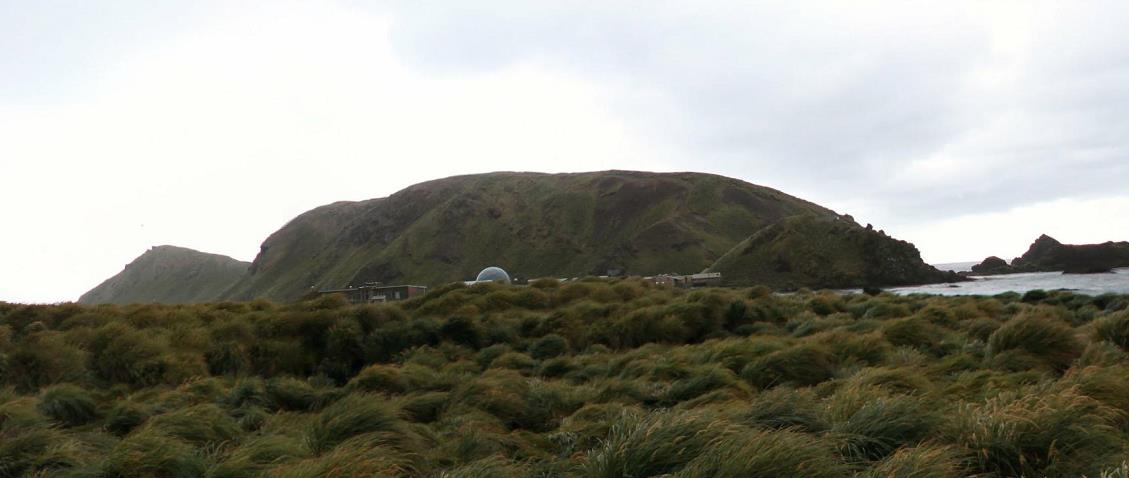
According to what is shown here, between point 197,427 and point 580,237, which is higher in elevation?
point 580,237

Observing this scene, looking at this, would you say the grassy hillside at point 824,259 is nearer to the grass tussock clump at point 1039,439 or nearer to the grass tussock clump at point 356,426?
the grass tussock clump at point 356,426

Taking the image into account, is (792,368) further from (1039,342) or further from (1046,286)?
(1046,286)

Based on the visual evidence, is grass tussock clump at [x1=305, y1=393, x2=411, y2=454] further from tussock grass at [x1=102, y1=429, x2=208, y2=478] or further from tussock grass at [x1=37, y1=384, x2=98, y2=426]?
tussock grass at [x1=37, y1=384, x2=98, y2=426]

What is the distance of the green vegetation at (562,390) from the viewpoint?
16.8 feet

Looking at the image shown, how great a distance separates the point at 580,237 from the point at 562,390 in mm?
123794

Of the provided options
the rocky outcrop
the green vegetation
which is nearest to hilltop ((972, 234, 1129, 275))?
the rocky outcrop

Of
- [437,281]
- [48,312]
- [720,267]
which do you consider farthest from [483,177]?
[48,312]

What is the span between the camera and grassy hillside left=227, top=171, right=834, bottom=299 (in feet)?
402

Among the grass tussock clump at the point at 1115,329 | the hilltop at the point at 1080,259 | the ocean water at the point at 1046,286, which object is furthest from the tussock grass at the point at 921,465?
the hilltop at the point at 1080,259

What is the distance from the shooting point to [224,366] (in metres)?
17.1

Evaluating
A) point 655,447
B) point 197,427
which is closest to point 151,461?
point 197,427

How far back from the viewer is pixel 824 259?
86.1m

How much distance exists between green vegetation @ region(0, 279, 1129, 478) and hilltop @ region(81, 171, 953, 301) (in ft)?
221

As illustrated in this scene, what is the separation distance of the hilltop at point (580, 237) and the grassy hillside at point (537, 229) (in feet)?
0.90
